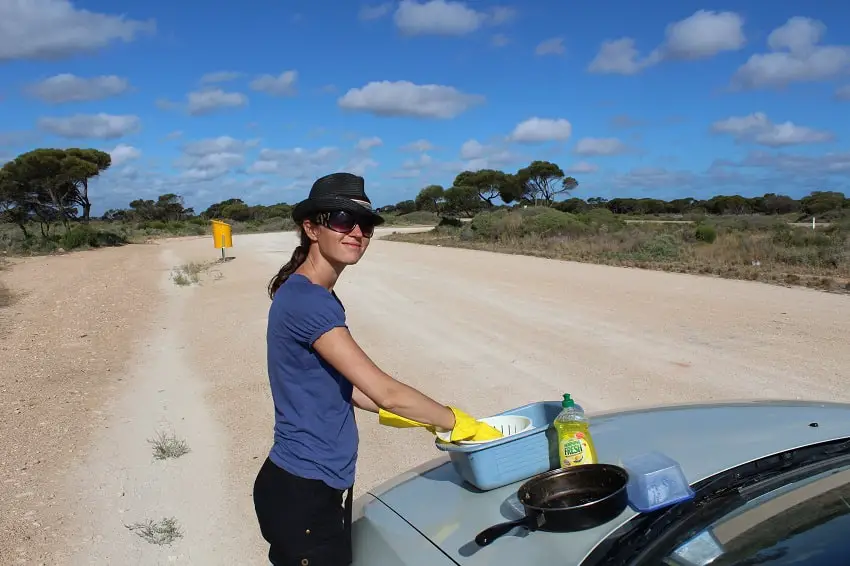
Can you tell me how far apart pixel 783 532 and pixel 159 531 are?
11.2 feet

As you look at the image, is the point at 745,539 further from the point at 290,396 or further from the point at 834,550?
the point at 290,396

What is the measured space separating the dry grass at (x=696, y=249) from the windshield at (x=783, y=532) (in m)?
12.2

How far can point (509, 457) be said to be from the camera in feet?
6.93

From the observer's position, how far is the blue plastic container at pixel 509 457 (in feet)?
6.88

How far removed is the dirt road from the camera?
4.44 m

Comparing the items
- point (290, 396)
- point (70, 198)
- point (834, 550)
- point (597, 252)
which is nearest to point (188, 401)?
point (290, 396)

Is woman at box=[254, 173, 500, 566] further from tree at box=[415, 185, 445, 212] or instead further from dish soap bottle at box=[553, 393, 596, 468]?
tree at box=[415, 185, 445, 212]

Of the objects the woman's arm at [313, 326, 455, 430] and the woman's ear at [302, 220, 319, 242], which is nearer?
the woman's arm at [313, 326, 455, 430]

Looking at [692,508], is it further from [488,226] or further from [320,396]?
[488,226]

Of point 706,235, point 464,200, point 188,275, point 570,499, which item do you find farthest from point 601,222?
point 464,200

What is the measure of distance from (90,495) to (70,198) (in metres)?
42.3

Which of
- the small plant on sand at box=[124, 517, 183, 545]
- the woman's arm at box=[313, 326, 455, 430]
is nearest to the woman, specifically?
the woman's arm at box=[313, 326, 455, 430]

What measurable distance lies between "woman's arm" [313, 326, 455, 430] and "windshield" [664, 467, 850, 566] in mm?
839

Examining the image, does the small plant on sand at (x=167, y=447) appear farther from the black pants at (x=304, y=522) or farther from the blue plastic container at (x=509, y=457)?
the blue plastic container at (x=509, y=457)
